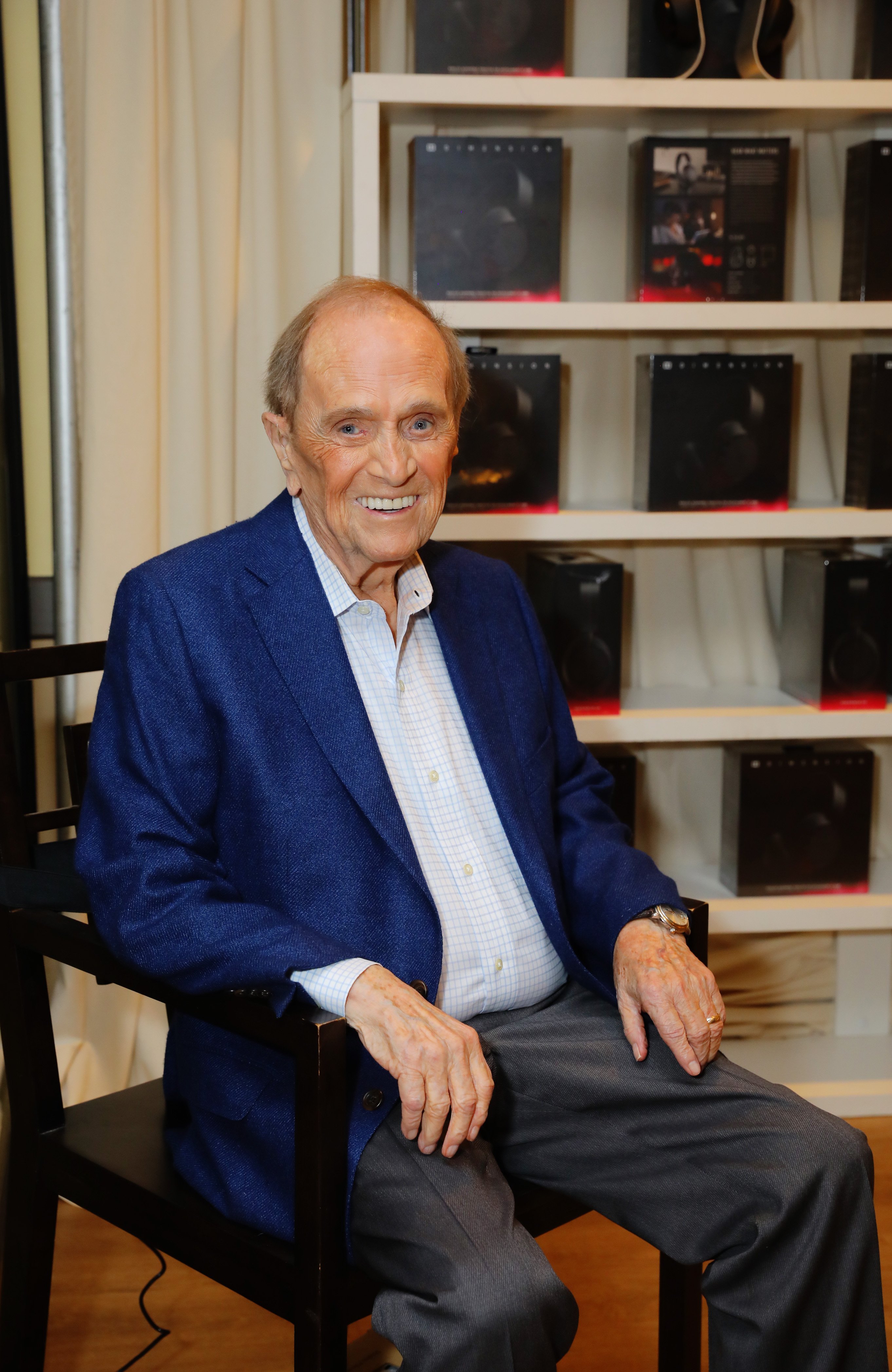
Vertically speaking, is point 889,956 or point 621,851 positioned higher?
point 621,851

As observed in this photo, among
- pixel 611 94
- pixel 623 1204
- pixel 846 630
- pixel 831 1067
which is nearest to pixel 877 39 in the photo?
pixel 611 94

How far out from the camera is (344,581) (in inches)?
61.4

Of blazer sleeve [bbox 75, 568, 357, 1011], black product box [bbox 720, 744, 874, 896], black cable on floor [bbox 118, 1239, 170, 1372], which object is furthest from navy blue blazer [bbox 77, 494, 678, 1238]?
black product box [bbox 720, 744, 874, 896]

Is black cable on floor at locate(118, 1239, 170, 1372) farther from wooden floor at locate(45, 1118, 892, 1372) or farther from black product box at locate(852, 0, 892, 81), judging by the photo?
black product box at locate(852, 0, 892, 81)

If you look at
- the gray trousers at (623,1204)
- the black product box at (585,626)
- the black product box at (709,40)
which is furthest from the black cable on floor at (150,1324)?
the black product box at (709,40)

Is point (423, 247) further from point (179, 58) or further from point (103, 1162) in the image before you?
point (103, 1162)

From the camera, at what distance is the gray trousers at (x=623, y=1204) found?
4.02 feet

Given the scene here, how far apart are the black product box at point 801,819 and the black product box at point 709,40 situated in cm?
122

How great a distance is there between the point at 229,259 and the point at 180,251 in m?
0.09

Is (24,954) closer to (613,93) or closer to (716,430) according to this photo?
(716,430)

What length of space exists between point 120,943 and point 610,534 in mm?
1284

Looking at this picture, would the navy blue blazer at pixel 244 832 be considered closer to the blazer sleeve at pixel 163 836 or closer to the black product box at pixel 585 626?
the blazer sleeve at pixel 163 836

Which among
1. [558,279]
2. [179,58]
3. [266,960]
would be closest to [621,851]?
[266,960]

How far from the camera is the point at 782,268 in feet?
7.76
